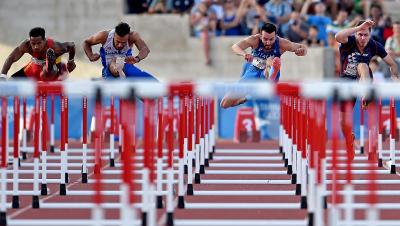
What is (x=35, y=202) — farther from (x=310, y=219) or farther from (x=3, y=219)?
(x=310, y=219)

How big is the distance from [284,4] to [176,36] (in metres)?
2.36

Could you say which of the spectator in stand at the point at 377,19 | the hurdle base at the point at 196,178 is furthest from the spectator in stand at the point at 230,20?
the hurdle base at the point at 196,178

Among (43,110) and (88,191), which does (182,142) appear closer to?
(43,110)

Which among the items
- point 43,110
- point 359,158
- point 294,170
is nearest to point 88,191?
point 43,110

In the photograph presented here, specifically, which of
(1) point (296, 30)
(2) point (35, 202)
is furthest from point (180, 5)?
(2) point (35, 202)

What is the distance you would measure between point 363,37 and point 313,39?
9.13m

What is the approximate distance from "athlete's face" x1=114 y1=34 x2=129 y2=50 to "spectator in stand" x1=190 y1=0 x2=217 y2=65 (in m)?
9.01

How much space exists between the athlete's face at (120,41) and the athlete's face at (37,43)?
0.92 meters

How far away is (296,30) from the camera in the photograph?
74.6 feet

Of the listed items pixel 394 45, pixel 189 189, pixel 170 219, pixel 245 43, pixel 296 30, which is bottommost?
pixel 170 219

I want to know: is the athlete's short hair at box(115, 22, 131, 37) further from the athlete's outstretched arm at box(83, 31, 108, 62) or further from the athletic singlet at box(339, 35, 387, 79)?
the athletic singlet at box(339, 35, 387, 79)

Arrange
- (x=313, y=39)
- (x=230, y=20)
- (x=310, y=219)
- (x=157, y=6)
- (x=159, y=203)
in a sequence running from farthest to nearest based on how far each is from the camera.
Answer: (x=157, y=6) < (x=230, y=20) < (x=313, y=39) < (x=159, y=203) < (x=310, y=219)

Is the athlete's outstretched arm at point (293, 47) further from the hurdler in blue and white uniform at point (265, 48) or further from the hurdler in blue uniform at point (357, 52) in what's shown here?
the hurdler in blue uniform at point (357, 52)

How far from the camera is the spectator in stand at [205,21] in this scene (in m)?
23.2
